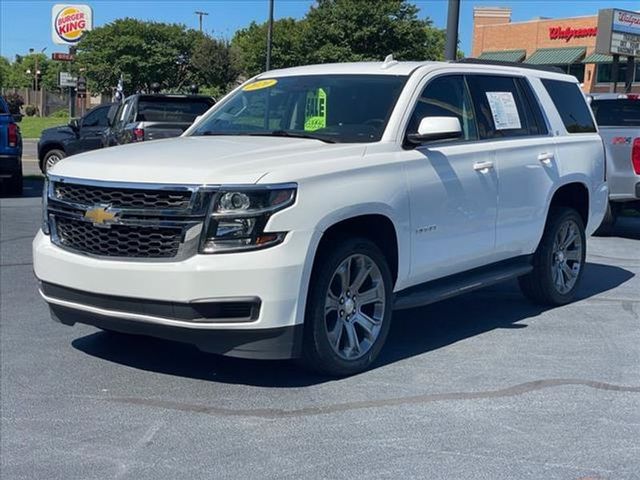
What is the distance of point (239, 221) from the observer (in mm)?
4621

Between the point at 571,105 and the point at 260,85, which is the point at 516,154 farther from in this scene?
the point at 260,85

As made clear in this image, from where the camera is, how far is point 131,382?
5.28 meters

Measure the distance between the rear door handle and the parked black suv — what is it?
42.0ft

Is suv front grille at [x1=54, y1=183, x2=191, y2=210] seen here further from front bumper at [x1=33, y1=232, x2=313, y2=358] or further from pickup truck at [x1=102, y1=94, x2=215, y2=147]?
pickup truck at [x1=102, y1=94, x2=215, y2=147]

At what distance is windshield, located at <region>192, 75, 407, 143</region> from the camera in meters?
5.83

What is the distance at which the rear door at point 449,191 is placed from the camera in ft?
18.6

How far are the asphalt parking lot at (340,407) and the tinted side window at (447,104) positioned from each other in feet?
5.22

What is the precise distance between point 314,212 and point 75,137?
50.2ft

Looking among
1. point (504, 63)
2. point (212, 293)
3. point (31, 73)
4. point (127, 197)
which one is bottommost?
point (212, 293)

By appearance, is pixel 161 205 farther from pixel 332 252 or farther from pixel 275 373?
pixel 275 373

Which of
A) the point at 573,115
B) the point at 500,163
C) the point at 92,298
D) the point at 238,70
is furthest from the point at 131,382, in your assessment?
the point at 238,70

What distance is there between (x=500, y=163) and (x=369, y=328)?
1870 mm

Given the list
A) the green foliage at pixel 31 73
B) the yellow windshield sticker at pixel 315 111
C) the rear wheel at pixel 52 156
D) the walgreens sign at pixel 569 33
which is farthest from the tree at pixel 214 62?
the yellow windshield sticker at pixel 315 111

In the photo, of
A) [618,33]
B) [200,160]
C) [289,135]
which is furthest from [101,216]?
[618,33]
